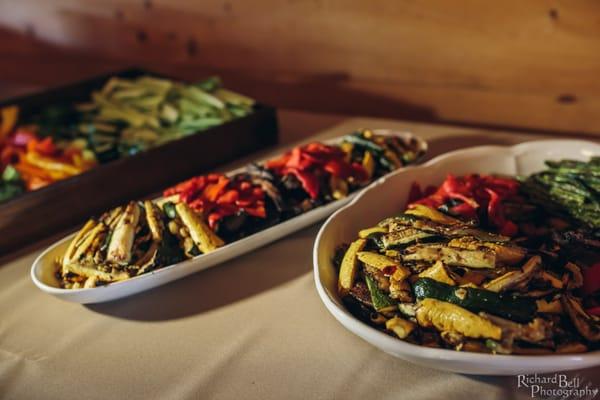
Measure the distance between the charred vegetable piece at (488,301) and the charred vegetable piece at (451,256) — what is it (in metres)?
0.06

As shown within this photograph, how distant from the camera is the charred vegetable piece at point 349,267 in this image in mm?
1055

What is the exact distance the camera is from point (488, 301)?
0.91m

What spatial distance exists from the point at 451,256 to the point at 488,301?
107 mm

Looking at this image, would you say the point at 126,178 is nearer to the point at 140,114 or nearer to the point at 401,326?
the point at 140,114

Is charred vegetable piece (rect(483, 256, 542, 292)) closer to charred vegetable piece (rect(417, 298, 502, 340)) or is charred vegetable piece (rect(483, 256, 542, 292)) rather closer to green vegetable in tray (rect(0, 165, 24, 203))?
charred vegetable piece (rect(417, 298, 502, 340))

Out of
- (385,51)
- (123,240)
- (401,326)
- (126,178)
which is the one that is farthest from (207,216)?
(385,51)

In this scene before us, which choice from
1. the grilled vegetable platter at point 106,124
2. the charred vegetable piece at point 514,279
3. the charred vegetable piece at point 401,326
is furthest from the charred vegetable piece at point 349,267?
the grilled vegetable platter at point 106,124

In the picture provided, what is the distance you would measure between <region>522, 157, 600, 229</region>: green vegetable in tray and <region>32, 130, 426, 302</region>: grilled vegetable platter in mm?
355

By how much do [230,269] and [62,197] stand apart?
0.50 m

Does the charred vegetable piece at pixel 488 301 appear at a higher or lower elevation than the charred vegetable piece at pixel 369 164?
higher

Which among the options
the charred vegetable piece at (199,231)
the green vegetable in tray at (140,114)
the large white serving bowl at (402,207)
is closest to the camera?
the large white serving bowl at (402,207)

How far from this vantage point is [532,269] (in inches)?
37.3

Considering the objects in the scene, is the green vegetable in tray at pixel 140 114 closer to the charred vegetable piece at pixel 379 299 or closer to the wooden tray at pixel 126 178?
the wooden tray at pixel 126 178

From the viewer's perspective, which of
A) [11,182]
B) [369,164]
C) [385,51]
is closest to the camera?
[369,164]
